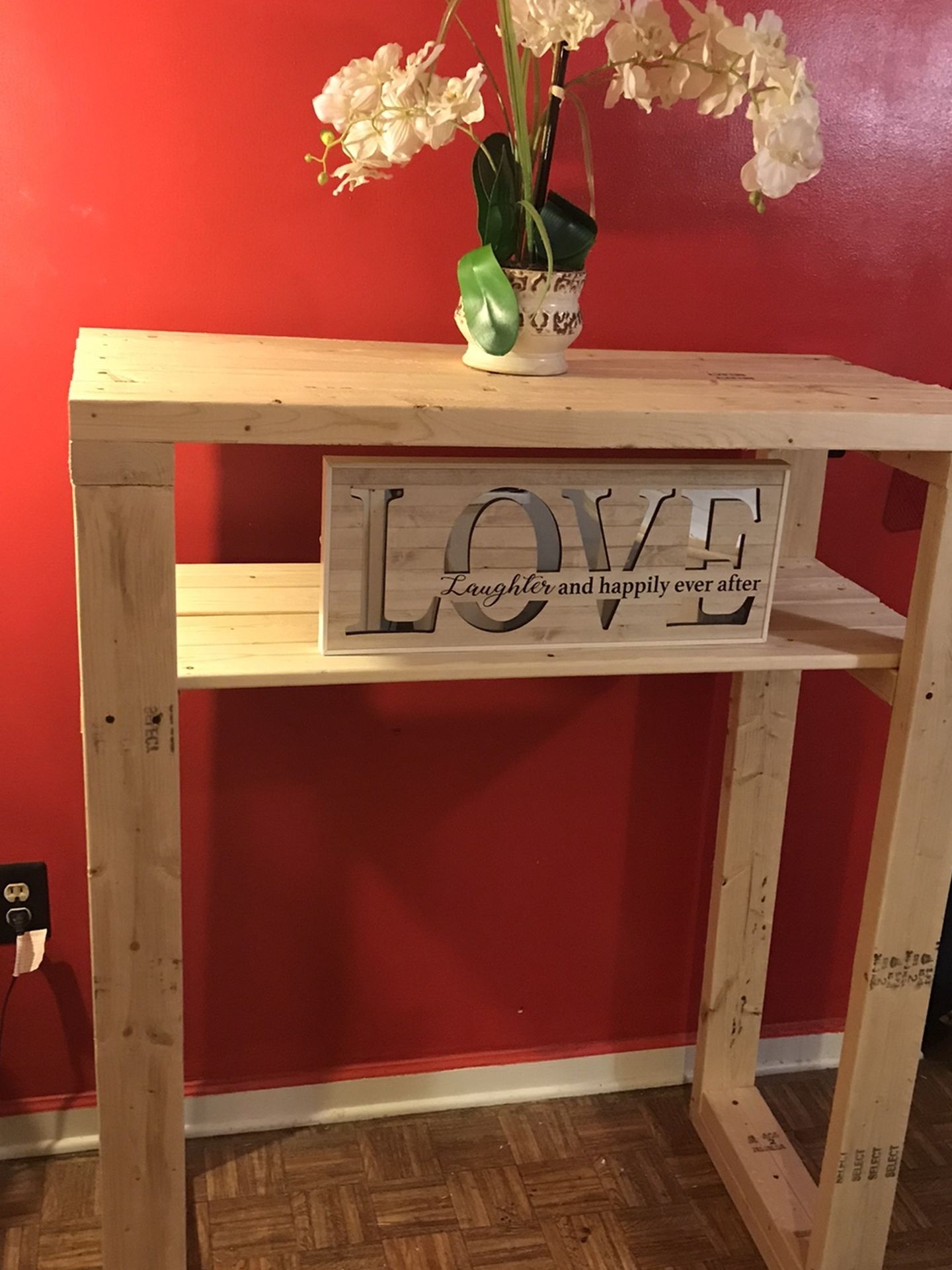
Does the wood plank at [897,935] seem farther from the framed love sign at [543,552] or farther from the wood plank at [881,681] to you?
the framed love sign at [543,552]

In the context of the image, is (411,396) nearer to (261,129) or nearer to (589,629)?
(589,629)

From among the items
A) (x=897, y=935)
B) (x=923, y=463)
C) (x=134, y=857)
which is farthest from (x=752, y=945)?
(x=134, y=857)

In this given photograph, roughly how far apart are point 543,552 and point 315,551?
1.58ft

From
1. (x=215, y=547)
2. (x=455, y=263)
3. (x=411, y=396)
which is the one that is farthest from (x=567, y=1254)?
(x=455, y=263)

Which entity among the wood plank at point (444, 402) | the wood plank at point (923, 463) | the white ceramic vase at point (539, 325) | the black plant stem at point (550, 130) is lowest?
the wood plank at point (923, 463)

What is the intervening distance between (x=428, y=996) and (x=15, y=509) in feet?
3.26

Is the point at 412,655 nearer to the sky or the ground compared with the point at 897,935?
nearer to the sky

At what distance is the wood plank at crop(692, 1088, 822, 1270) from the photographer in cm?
181

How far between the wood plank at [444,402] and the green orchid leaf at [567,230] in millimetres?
133

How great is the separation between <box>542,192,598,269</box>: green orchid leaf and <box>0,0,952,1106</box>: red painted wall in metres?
0.27

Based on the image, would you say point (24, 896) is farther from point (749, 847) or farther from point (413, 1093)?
point (749, 847)

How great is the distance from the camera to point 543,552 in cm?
139

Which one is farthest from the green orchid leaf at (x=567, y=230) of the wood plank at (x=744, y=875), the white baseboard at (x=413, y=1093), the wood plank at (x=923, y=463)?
the white baseboard at (x=413, y=1093)

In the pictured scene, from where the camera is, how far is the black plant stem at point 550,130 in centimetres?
138
